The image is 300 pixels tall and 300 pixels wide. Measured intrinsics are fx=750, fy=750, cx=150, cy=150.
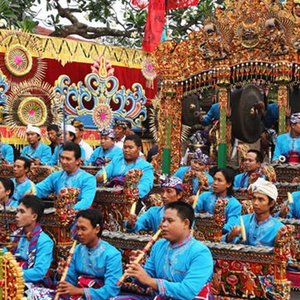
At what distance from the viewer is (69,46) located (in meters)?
14.4

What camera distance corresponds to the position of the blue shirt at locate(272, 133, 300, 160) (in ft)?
32.2

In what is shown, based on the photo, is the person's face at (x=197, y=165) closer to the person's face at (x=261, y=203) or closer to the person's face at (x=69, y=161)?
the person's face at (x=69, y=161)

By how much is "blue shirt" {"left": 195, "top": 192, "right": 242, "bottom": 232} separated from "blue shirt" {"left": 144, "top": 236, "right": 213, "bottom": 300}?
2098 mm

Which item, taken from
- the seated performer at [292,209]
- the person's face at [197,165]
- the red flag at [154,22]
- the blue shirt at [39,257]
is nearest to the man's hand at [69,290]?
the blue shirt at [39,257]

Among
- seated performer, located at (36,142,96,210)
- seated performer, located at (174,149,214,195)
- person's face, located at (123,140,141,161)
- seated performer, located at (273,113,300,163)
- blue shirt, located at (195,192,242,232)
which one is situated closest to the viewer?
blue shirt, located at (195,192,242,232)

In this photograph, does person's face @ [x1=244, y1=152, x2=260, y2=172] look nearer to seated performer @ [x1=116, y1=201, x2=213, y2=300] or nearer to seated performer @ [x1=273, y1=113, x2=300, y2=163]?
seated performer @ [x1=273, y1=113, x2=300, y2=163]

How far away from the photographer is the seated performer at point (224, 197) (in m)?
7.17

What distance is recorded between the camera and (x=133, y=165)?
28.0ft

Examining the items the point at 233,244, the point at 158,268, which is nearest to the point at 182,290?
the point at 158,268

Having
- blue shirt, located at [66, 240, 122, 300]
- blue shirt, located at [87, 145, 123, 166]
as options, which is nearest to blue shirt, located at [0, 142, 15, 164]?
blue shirt, located at [87, 145, 123, 166]

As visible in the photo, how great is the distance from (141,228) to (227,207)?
3.17 ft

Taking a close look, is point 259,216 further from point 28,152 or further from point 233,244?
point 28,152

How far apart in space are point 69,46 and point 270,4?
4.76 meters

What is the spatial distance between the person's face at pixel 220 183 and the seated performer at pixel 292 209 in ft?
2.20
